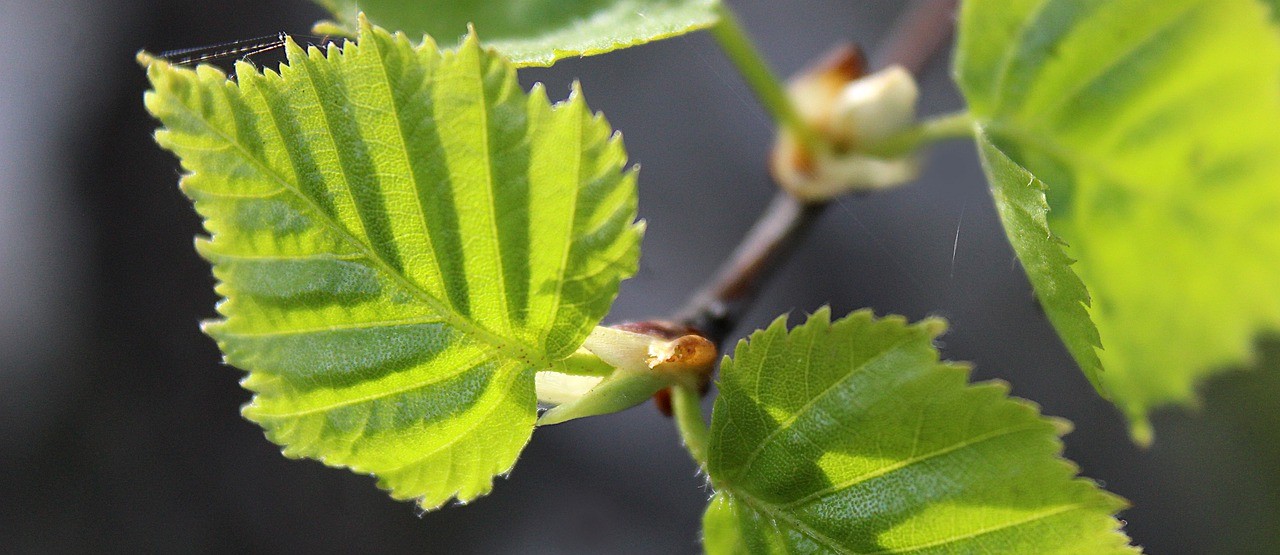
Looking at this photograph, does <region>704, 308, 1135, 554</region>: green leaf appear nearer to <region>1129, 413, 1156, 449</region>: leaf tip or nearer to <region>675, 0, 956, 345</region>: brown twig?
<region>675, 0, 956, 345</region>: brown twig

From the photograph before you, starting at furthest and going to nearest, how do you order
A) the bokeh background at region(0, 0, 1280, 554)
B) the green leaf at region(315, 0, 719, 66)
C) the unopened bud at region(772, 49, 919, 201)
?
the bokeh background at region(0, 0, 1280, 554)
the unopened bud at region(772, 49, 919, 201)
the green leaf at region(315, 0, 719, 66)

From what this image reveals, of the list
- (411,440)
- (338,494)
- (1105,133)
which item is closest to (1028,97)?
(1105,133)

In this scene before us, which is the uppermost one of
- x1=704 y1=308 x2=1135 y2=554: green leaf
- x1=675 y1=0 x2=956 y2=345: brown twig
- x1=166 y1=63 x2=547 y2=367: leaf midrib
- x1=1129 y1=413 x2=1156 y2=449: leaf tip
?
x1=675 y1=0 x2=956 y2=345: brown twig

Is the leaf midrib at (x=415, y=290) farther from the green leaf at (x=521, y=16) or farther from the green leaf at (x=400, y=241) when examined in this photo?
the green leaf at (x=521, y=16)

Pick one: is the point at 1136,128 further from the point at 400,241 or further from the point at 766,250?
the point at 400,241

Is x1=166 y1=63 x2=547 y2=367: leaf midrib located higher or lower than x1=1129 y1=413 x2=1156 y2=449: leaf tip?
higher

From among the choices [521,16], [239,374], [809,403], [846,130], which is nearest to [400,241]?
[809,403]

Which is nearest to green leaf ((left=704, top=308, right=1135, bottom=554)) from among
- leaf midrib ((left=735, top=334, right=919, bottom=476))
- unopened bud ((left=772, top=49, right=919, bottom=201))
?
leaf midrib ((left=735, top=334, right=919, bottom=476))
